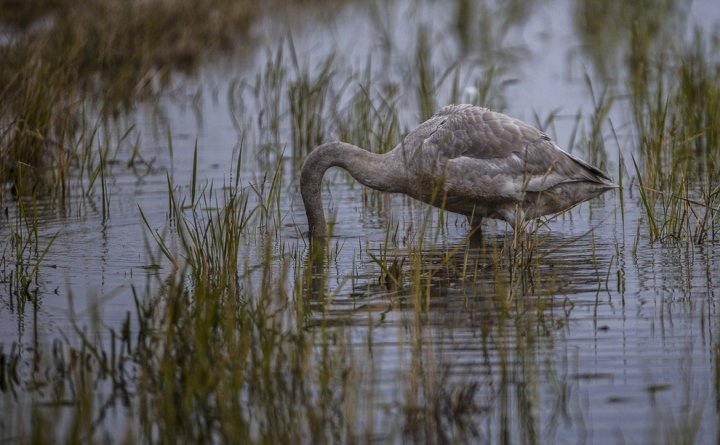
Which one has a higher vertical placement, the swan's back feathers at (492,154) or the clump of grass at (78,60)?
the clump of grass at (78,60)

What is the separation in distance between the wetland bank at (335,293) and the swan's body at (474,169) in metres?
0.26

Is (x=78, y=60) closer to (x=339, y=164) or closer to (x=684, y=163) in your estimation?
(x=339, y=164)

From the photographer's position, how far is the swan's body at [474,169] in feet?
23.6

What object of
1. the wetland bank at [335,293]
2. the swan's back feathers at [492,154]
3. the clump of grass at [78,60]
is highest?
the clump of grass at [78,60]

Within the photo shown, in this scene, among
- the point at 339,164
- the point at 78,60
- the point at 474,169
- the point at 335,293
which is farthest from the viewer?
the point at 78,60

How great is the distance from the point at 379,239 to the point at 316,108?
3431mm

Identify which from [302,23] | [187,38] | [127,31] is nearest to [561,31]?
[302,23]

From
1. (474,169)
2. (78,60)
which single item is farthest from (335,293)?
(78,60)

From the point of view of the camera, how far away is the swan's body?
7.19m

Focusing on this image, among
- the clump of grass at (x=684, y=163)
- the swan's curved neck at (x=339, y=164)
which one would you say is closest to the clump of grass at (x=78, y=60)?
the swan's curved neck at (x=339, y=164)

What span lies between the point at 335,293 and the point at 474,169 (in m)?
1.98

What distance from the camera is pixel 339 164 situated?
7414mm

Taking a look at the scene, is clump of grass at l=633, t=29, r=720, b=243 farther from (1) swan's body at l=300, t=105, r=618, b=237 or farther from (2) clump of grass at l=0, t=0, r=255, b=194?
(2) clump of grass at l=0, t=0, r=255, b=194

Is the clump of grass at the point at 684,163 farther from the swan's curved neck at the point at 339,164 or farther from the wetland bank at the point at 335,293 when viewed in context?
the swan's curved neck at the point at 339,164
